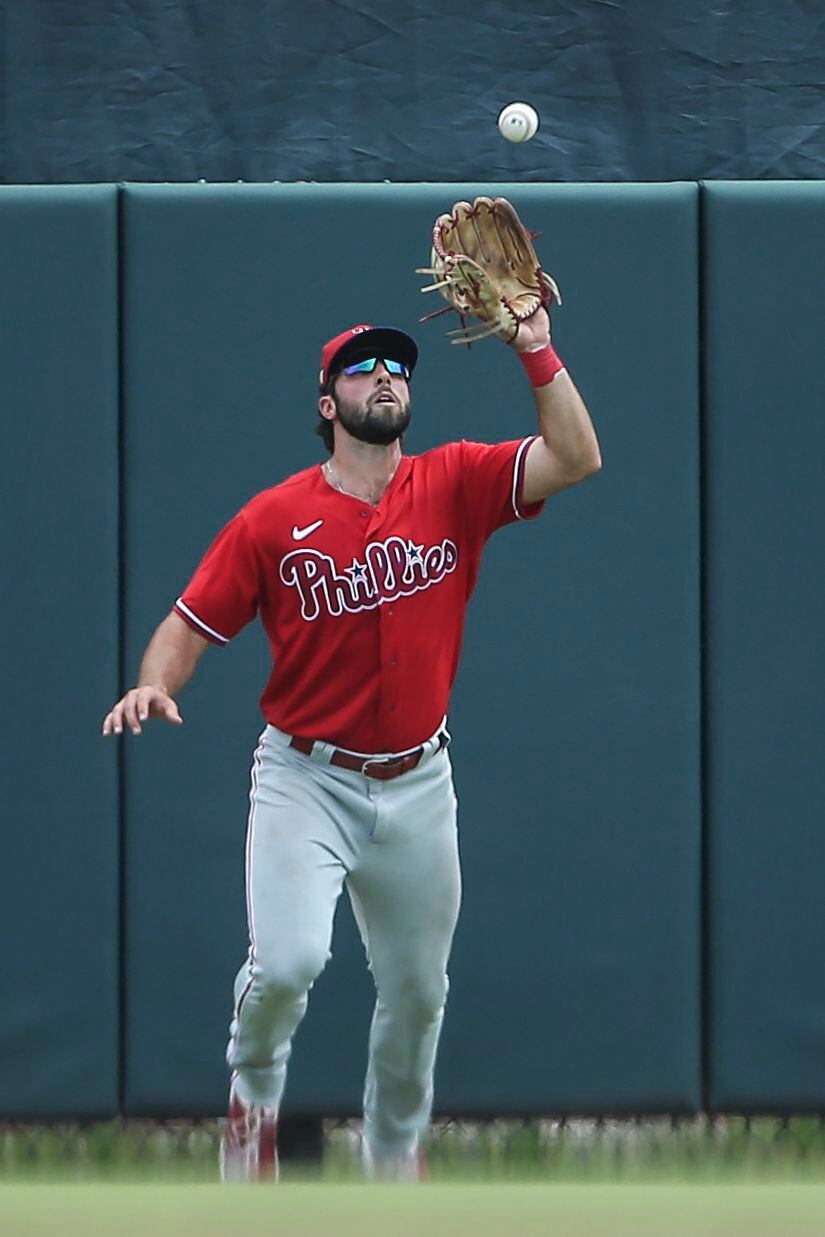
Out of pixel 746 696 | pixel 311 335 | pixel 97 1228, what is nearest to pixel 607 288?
pixel 311 335

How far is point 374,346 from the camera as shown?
4.11 m

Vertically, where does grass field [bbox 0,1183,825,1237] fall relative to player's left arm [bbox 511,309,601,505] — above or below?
below

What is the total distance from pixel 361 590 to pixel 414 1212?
221 centimetres

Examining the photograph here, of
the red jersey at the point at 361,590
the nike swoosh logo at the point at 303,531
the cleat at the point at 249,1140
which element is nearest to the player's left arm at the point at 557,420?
the red jersey at the point at 361,590

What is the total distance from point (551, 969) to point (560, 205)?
1.65 meters

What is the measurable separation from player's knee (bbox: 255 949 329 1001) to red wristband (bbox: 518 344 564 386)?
3.71 ft

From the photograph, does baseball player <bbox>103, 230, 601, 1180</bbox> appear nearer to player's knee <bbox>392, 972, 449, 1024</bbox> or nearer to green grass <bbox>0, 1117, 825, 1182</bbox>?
player's knee <bbox>392, 972, 449, 1024</bbox>

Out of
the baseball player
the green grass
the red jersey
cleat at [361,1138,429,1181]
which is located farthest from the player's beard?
the green grass

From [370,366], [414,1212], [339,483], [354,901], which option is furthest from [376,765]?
[414,1212]

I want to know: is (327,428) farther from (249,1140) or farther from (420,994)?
(249,1140)

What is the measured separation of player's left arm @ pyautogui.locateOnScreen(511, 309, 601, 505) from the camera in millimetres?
3848

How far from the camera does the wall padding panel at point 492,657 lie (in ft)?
14.8

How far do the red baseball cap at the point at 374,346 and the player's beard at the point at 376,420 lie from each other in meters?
0.09

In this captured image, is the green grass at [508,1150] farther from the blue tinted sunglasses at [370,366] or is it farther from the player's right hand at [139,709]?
the blue tinted sunglasses at [370,366]
